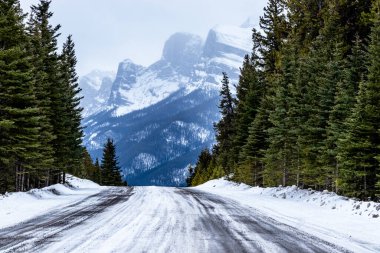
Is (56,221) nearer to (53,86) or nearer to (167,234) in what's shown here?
(167,234)

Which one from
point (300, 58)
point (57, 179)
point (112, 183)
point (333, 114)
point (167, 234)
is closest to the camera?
point (167, 234)

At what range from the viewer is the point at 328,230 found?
1225 centimetres

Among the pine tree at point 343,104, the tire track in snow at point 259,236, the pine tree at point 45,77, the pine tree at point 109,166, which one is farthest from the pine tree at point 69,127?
the pine tree at point 109,166

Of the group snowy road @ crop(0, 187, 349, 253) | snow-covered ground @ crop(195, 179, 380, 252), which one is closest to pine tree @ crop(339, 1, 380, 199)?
snow-covered ground @ crop(195, 179, 380, 252)

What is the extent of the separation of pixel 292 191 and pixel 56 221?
18.1 m

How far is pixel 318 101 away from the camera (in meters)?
27.3

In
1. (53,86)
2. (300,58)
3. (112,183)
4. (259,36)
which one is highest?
(259,36)

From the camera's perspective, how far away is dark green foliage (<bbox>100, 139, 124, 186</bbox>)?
7775cm

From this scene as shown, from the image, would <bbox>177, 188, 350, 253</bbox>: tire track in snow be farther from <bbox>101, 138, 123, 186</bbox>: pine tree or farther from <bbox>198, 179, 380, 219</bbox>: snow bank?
<bbox>101, 138, 123, 186</bbox>: pine tree

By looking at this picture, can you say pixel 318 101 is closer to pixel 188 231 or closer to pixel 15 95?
pixel 15 95

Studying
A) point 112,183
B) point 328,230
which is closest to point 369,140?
point 328,230

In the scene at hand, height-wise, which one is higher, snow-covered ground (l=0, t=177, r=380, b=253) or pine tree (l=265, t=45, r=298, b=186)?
pine tree (l=265, t=45, r=298, b=186)

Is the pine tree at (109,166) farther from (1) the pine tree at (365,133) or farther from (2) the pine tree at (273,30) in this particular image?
(1) the pine tree at (365,133)

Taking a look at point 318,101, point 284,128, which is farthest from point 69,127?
point 318,101
